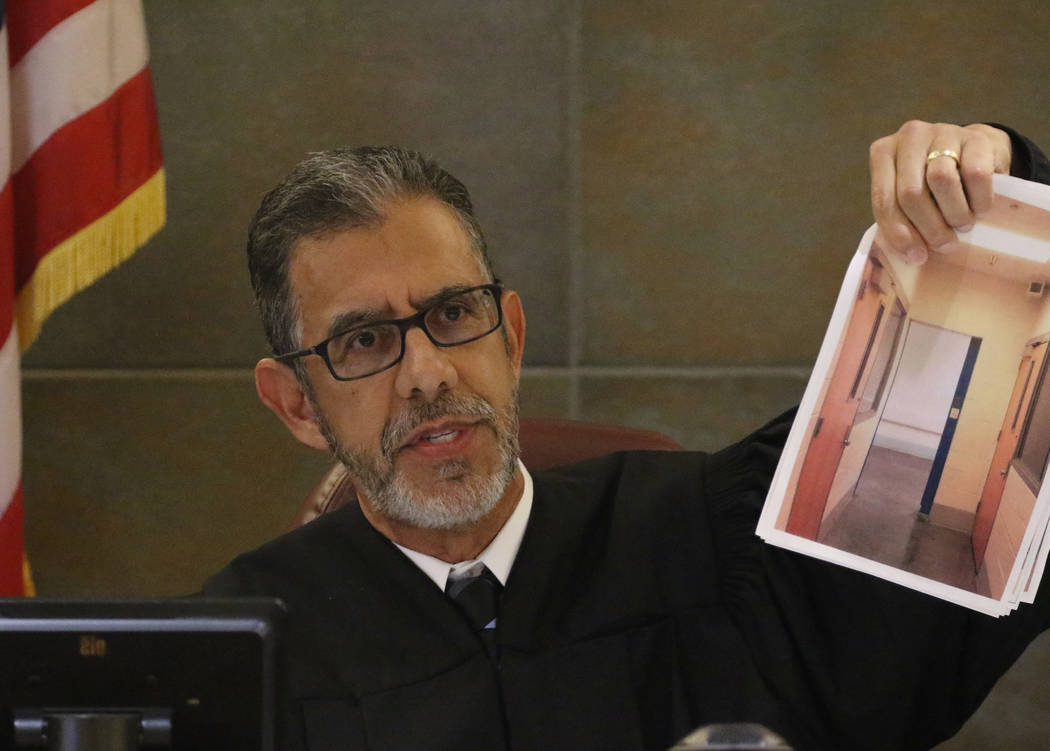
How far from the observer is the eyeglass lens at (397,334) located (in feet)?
5.56

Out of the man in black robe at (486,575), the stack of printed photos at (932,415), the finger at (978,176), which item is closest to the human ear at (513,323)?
the man in black robe at (486,575)

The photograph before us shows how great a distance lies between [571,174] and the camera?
2775mm

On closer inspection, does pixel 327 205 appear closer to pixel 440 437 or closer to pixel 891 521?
pixel 440 437

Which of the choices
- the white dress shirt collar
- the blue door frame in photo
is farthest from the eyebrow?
the blue door frame in photo

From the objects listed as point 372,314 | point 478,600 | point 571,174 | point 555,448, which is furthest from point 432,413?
point 571,174

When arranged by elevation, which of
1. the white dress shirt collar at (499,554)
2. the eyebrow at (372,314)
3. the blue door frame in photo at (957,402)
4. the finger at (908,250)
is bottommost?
the white dress shirt collar at (499,554)

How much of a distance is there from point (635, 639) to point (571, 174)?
1356 mm

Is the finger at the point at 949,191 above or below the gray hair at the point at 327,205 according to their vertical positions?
above

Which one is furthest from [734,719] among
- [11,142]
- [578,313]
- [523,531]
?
[11,142]

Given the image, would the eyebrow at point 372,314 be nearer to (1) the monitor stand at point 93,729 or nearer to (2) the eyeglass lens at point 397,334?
(2) the eyeglass lens at point 397,334

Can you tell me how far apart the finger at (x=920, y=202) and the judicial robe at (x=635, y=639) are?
0.50 m

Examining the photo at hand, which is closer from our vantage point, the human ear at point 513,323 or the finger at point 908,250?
the finger at point 908,250

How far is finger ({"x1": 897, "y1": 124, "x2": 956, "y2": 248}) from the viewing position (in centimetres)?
126

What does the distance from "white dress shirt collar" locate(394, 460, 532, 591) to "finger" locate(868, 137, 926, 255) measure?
70 cm
